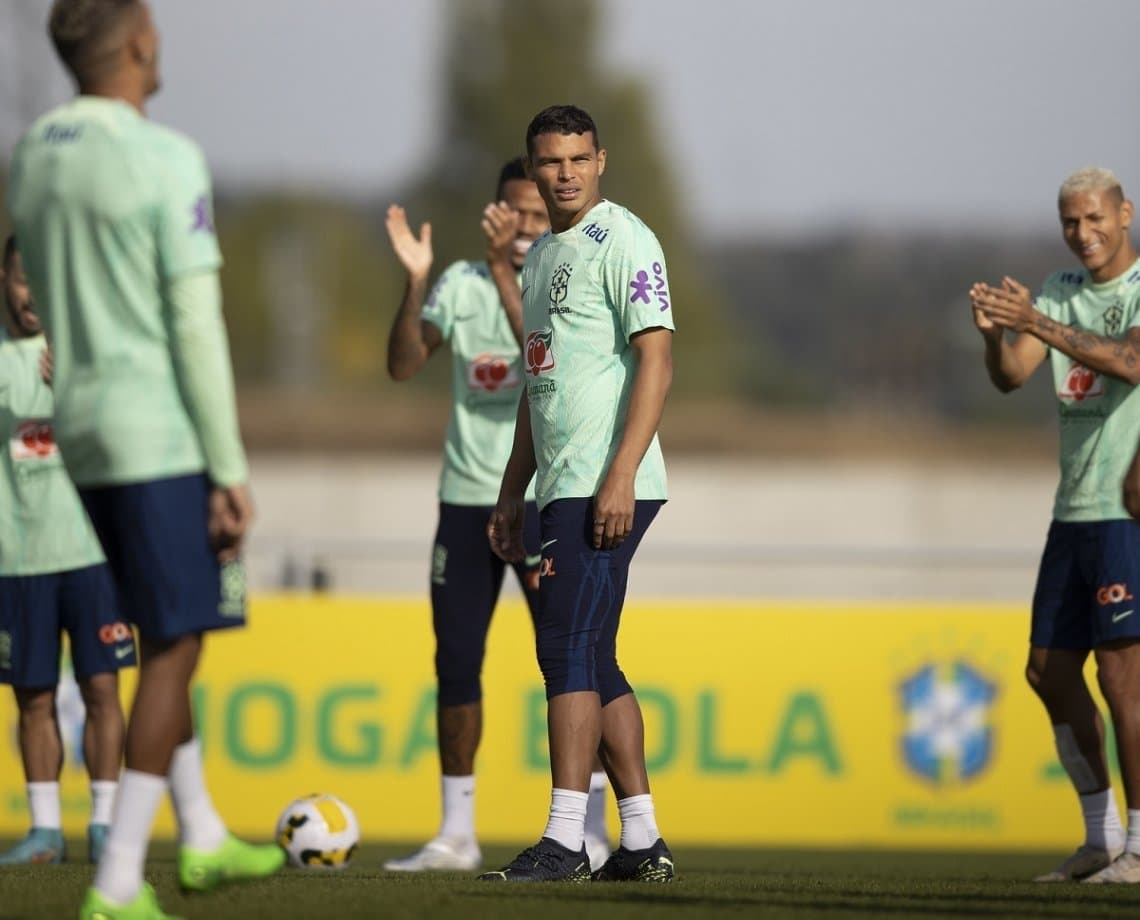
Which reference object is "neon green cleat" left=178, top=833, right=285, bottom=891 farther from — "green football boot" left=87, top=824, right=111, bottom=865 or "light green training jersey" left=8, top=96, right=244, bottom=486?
"green football boot" left=87, top=824, right=111, bottom=865

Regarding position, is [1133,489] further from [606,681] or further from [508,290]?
[508,290]

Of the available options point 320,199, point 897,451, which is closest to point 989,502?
point 897,451

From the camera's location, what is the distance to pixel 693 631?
38.1 ft

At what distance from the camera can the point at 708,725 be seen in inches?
452

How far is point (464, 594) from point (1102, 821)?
2.75 m

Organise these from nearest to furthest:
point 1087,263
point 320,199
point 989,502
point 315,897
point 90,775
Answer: point 315,897 → point 1087,263 → point 90,775 → point 989,502 → point 320,199

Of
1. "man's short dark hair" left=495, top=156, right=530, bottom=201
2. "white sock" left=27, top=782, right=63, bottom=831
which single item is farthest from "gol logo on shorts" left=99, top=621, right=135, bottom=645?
"man's short dark hair" left=495, top=156, right=530, bottom=201

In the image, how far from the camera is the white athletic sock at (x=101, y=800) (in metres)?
7.53

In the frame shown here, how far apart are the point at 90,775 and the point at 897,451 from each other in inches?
1246

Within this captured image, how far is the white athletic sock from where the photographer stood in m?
7.53

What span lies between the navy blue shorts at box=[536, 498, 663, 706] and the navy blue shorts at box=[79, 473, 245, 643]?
1406 mm

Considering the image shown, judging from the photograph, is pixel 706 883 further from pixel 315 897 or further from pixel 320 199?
pixel 320 199

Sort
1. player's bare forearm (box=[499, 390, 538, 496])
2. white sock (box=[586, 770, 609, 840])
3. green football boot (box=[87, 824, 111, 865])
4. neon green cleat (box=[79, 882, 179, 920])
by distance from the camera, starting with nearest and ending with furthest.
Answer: neon green cleat (box=[79, 882, 179, 920]) < player's bare forearm (box=[499, 390, 538, 496]) < green football boot (box=[87, 824, 111, 865]) < white sock (box=[586, 770, 609, 840])

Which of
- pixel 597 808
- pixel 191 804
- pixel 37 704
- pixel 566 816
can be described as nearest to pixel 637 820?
pixel 566 816
